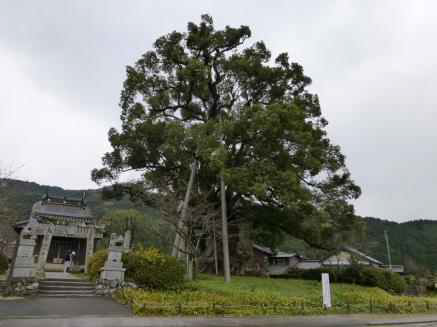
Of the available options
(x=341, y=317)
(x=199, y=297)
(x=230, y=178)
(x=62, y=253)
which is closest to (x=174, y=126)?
(x=230, y=178)

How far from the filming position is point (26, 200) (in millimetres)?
40438

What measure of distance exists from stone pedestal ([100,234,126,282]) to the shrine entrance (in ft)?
42.4

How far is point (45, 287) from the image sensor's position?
38.3ft

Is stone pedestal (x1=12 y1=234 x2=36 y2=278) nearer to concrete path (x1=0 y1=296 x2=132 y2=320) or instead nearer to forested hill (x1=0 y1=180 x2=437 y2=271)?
concrete path (x1=0 y1=296 x2=132 y2=320)

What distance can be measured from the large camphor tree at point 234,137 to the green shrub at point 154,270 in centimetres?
541

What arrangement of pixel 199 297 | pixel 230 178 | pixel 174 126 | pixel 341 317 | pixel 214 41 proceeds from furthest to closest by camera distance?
pixel 214 41 → pixel 174 126 → pixel 230 178 → pixel 199 297 → pixel 341 317

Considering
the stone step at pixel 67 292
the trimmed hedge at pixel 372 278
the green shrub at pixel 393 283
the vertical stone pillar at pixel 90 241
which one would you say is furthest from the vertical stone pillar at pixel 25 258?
the green shrub at pixel 393 283

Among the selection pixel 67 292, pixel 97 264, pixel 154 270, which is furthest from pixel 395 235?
pixel 67 292

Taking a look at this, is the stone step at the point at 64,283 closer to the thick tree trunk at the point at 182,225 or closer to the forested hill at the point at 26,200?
the thick tree trunk at the point at 182,225

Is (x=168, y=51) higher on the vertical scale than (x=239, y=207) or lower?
higher

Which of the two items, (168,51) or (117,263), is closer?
(117,263)

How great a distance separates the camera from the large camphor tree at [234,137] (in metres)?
16.8

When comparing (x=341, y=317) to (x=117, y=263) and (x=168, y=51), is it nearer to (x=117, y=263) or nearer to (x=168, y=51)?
(x=117, y=263)

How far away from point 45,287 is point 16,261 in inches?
64.3
